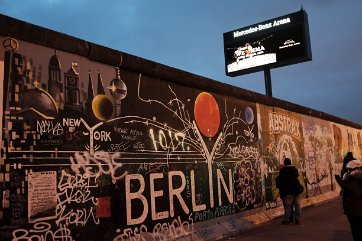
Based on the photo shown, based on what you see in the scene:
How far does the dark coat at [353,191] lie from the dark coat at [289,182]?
4917 millimetres

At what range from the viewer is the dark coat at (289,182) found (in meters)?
11.8

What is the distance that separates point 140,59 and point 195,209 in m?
3.65

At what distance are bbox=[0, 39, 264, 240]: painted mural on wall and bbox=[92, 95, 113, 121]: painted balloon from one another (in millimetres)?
19

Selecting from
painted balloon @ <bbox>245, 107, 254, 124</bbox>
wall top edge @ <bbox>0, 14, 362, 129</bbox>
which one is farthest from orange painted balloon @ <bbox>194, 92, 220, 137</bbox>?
painted balloon @ <bbox>245, 107, 254, 124</bbox>

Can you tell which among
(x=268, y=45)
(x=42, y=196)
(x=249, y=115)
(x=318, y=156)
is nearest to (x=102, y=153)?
(x=42, y=196)

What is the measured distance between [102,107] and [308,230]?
19.7 ft

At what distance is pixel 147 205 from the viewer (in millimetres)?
8375

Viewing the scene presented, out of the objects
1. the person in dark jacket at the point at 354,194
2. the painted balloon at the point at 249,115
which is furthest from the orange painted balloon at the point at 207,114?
the person in dark jacket at the point at 354,194

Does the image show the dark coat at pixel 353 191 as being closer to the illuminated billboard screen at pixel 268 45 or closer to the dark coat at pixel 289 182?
the dark coat at pixel 289 182

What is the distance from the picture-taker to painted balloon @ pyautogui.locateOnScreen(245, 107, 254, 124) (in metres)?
13.0

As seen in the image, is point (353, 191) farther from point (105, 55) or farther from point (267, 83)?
point (267, 83)

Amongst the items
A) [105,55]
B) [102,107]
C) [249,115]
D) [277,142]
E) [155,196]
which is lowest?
[155,196]

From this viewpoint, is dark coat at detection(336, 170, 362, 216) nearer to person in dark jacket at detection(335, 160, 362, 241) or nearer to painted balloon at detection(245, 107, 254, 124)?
person in dark jacket at detection(335, 160, 362, 241)

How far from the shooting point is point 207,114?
10.9 metres
